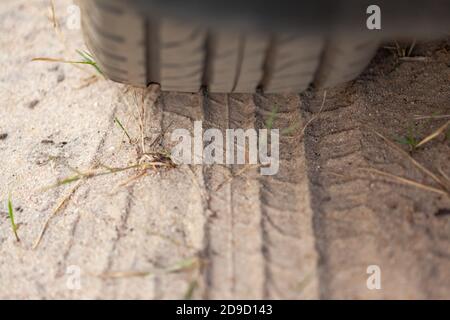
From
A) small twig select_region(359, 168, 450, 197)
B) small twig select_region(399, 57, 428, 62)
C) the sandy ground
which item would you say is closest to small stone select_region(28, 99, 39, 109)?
the sandy ground

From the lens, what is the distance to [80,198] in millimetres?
1667

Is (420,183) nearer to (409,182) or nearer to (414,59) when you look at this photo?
(409,182)

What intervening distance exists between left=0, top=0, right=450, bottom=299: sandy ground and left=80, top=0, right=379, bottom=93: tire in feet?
0.72


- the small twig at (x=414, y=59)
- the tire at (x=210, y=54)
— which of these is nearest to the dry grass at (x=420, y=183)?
the tire at (x=210, y=54)

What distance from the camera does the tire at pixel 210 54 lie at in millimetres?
1327

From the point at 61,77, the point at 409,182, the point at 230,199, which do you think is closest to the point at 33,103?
the point at 61,77

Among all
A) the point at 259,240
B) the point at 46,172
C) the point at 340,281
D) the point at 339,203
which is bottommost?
the point at 340,281

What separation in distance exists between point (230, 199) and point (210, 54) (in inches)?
15.4

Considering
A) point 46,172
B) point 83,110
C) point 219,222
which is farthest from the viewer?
point 83,110

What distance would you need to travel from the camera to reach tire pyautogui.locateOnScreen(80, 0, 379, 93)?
52.2 inches

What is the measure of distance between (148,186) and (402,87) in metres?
0.83

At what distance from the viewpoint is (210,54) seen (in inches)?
56.2

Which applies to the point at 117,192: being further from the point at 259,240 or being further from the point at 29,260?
the point at 259,240

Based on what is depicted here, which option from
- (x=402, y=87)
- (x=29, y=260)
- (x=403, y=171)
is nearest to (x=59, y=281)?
(x=29, y=260)
